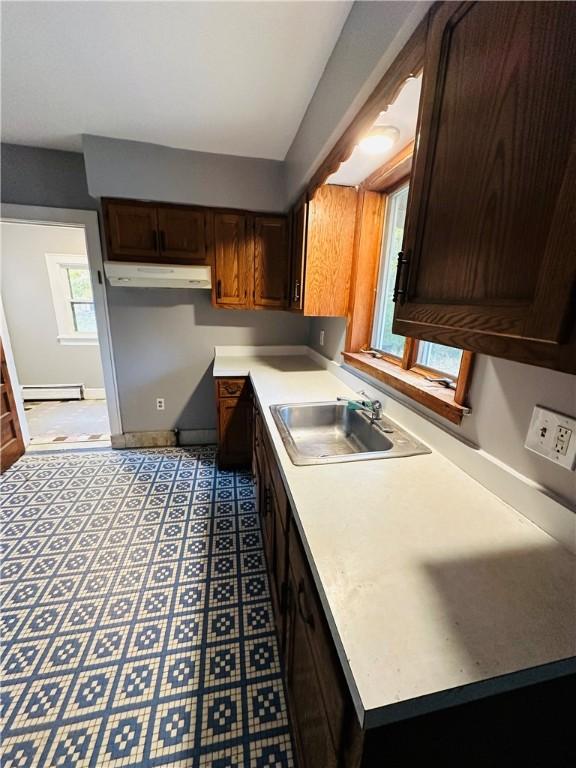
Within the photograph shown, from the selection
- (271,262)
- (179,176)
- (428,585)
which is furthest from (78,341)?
(428,585)

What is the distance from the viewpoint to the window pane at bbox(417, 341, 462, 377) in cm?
132

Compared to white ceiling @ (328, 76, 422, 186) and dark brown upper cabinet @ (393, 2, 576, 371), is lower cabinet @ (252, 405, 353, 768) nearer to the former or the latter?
dark brown upper cabinet @ (393, 2, 576, 371)

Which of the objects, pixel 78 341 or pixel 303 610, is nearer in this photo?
pixel 303 610

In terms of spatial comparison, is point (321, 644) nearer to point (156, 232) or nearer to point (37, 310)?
point (156, 232)

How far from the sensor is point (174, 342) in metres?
2.80

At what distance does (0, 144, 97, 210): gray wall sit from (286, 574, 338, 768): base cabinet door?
3101 mm

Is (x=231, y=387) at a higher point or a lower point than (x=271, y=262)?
lower

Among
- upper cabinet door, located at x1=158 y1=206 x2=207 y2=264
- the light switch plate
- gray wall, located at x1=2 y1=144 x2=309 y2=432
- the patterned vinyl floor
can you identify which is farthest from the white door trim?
the light switch plate

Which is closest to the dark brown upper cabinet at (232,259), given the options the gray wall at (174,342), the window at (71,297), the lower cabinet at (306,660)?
the gray wall at (174,342)

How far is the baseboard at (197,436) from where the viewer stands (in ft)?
10.00

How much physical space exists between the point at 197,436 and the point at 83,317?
8.97 feet

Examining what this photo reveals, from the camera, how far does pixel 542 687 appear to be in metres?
0.53

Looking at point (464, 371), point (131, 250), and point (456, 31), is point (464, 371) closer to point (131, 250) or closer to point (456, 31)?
point (456, 31)

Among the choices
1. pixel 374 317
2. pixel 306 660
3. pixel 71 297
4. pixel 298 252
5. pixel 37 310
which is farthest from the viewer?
pixel 71 297
